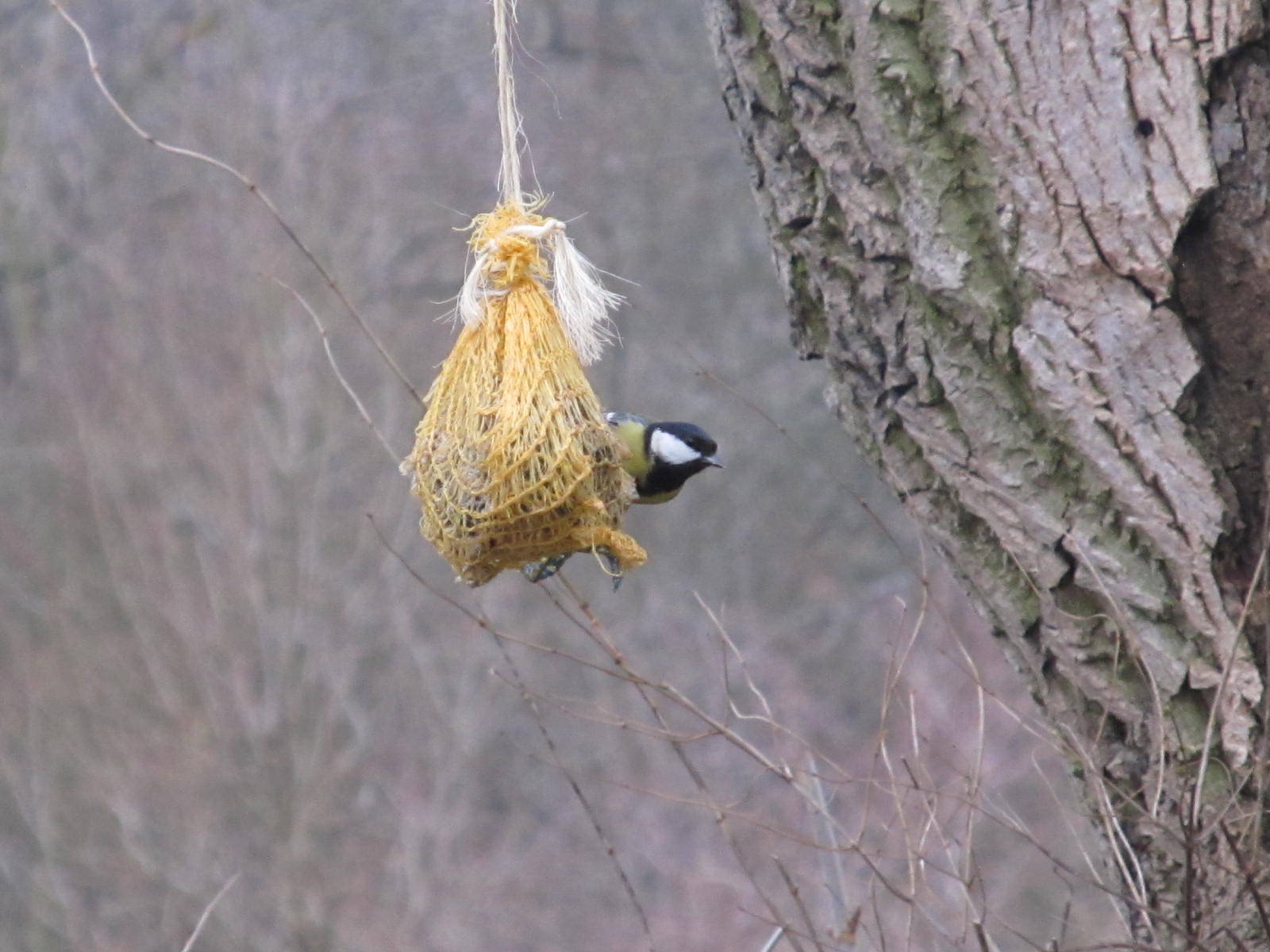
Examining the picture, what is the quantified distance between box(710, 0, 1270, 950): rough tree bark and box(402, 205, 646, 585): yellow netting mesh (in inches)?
17.0

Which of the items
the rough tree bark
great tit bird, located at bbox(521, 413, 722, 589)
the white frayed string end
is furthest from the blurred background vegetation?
the rough tree bark

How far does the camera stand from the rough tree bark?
2.22 meters

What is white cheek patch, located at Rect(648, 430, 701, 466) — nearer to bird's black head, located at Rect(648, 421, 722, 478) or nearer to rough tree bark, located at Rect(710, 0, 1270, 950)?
bird's black head, located at Rect(648, 421, 722, 478)

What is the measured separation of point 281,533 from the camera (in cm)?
776

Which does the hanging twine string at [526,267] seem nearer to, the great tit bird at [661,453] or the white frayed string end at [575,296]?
the white frayed string end at [575,296]

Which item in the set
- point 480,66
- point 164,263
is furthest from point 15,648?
point 480,66

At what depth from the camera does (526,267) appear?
103 inches

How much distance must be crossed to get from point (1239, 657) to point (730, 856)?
6863 mm

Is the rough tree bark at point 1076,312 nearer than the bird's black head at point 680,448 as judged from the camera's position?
Yes

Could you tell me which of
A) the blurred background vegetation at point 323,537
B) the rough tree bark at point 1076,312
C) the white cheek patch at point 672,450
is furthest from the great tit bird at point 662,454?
the blurred background vegetation at point 323,537

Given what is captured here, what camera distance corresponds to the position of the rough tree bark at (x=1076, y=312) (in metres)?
2.22

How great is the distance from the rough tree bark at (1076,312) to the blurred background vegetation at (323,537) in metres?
4.60

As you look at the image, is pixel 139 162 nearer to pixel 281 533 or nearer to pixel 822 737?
pixel 281 533

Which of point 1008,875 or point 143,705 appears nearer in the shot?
point 143,705
